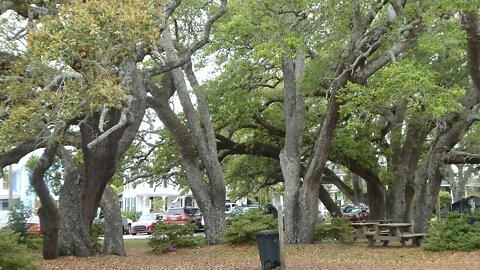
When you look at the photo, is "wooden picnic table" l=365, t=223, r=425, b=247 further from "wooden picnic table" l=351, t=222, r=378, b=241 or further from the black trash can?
the black trash can

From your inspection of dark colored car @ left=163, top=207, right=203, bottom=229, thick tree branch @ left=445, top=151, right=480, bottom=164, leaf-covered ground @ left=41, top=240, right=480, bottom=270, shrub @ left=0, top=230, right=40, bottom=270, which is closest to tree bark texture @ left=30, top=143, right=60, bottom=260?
leaf-covered ground @ left=41, top=240, right=480, bottom=270

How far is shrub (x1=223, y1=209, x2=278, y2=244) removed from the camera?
826 inches

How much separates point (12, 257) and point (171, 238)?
468 inches

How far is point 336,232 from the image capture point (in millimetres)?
21984

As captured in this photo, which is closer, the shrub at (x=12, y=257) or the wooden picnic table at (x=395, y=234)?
the shrub at (x=12, y=257)

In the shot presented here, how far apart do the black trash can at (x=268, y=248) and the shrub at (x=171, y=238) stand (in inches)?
339

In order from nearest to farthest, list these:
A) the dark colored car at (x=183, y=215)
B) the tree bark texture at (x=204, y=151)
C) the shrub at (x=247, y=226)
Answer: the shrub at (x=247, y=226) → the tree bark texture at (x=204, y=151) → the dark colored car at (x=183, y=215)

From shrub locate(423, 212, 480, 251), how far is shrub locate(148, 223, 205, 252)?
8.15m

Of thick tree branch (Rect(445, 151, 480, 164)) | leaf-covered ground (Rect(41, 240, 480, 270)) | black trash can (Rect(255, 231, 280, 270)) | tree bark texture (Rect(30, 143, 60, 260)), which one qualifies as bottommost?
leaf-covered ground (Rect(41, 240, 480, 270))

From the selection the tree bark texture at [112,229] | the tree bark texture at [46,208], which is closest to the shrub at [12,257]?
the tree bark texture at [46,208]

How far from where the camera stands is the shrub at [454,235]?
17141 millimetres

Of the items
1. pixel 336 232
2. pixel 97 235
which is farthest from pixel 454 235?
pixel 97 235

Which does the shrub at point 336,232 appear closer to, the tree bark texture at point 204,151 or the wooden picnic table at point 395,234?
the wooden picnic table at point 395,234

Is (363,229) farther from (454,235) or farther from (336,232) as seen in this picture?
(454,235)
